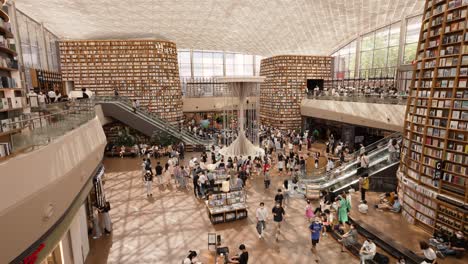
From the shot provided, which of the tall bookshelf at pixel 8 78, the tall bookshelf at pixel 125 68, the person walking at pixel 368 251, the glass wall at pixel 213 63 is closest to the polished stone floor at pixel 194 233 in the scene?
the person walking at pixel 368 251

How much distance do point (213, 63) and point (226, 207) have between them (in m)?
24.7

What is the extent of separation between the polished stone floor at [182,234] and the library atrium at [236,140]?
52 millimetres

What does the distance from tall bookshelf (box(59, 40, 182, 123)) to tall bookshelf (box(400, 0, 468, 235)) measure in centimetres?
1516

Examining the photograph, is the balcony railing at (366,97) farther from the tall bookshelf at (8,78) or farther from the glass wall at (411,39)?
the tall bookshelf at (8,78)

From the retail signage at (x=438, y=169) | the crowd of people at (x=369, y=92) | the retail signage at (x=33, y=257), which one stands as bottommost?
the retail signage at (x=33, y=257)

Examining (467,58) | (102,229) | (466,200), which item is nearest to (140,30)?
(102,229)

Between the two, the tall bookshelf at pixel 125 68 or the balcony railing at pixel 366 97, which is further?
the tall bookshelf at pixel 125 68

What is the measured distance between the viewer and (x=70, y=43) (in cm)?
1688

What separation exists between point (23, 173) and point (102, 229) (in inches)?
195

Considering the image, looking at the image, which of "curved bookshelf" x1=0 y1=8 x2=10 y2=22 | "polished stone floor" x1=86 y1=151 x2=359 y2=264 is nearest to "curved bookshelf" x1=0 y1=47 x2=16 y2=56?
"curved bookshelf" x1=0 y1=8 x2=10 y2=22

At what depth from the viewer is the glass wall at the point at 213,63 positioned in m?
29.7

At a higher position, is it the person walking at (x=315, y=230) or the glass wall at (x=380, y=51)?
the glass wall at (x=380, y=51)

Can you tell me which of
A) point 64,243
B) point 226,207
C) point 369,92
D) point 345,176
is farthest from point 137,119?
point 369,92

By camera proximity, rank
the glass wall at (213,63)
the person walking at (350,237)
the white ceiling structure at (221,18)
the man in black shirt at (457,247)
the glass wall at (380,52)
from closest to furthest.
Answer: the man in black shirt at (457,247)
the person walking at (350,237)
the white ceiling structure at (221,18)
the glass wall at (380,52)
the glass wall at (213,63)
